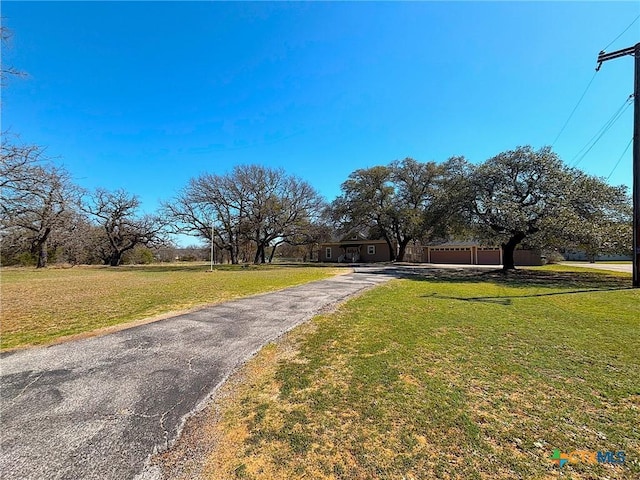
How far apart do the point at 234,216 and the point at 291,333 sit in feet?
80.4

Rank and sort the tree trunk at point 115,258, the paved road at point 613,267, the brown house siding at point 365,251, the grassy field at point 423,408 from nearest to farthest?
1. the grassy field at point 423,408
2. the paved road at point 613,267
3. the tree trunk at point 115,258
4. the brown house siding at point 365,251

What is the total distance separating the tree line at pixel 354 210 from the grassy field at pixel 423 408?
11043 mm

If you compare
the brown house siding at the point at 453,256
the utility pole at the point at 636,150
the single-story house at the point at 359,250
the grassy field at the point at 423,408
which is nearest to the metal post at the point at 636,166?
the utility pole at the point at 636,150

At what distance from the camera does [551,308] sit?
22.6 feet

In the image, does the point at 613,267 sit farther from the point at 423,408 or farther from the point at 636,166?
the point at 423,408

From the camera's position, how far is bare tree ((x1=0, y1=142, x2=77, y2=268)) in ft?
44.7

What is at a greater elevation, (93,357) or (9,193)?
(9,193)

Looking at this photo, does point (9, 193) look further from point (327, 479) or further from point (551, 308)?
point (551, 308)

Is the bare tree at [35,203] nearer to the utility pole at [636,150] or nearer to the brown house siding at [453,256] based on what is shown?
the utility pole at [636,150]

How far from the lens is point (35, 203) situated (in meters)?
19.8

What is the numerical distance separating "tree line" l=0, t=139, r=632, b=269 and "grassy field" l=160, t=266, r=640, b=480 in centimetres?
1104

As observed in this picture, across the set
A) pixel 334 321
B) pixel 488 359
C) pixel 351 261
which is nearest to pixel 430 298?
pixel 334 321

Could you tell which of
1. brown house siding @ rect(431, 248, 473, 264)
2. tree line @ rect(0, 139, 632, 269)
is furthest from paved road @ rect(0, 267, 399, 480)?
brown house siding @ rect(431, 248, 473, 264)

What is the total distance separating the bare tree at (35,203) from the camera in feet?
44.7
